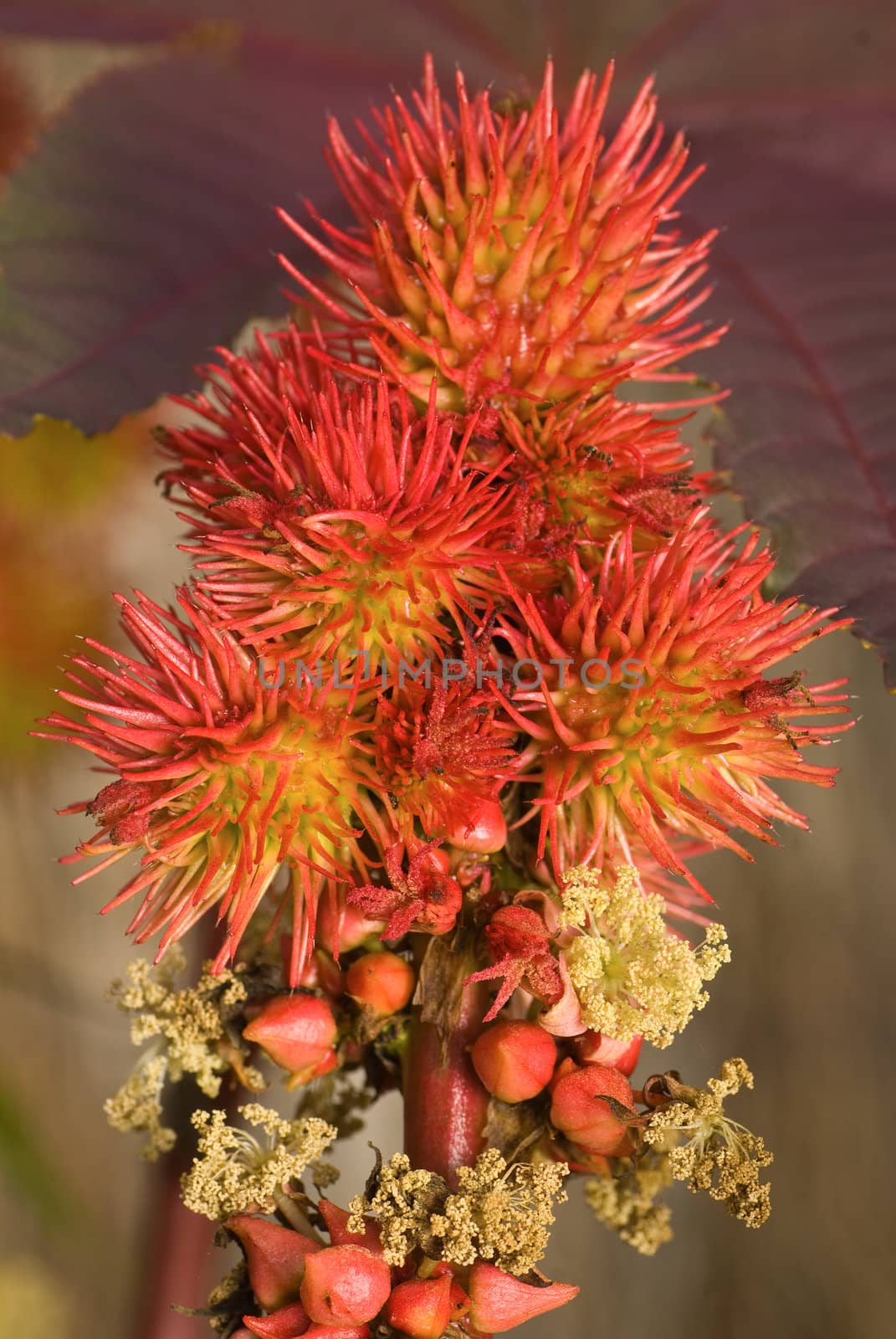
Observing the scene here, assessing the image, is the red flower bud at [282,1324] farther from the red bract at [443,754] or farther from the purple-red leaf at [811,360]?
the purple-red leaf at [811,360]

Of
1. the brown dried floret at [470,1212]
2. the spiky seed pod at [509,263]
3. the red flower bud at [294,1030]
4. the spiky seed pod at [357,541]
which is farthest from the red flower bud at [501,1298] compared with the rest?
the spiky seed pod at [509,263]

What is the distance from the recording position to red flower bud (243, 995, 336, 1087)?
47 centimetres

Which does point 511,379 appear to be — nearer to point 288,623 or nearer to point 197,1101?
point 288,623

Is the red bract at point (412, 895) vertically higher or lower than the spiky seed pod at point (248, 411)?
lower

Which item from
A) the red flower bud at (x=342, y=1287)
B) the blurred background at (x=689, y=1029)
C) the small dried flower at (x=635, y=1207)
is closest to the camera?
the red flower bud at (x=342, y=1287)

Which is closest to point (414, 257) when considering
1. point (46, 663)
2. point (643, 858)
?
point (643, 858)

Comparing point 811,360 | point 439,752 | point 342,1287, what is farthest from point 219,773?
point 811,360

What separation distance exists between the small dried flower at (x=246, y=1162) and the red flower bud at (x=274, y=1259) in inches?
0.7

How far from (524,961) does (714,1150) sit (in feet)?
0.35

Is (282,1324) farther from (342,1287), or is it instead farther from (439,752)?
(439,752)

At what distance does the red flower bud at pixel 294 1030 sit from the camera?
472mm

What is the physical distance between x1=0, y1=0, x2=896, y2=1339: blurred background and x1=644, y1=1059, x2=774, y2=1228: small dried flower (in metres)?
0.29

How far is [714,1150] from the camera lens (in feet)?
1.45

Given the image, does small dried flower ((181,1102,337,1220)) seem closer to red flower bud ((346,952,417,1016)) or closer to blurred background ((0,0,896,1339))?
red flower bud ((346,952,417,1016))
